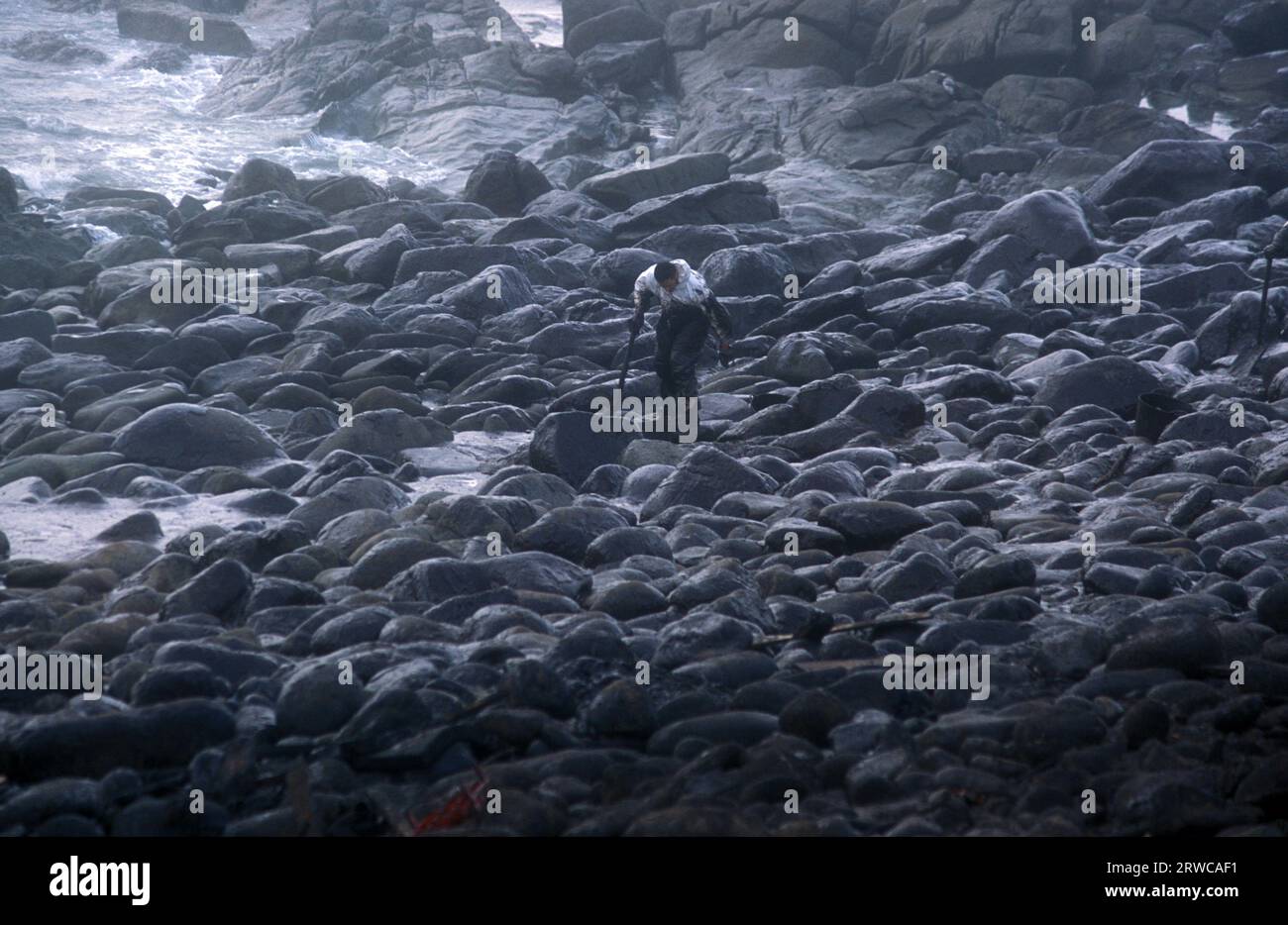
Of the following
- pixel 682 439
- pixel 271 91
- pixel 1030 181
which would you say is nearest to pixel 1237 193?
pixel 1030 181

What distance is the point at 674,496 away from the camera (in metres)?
9.18

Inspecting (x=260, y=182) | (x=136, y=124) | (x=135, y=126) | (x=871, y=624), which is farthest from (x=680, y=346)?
(x=136, y=124)

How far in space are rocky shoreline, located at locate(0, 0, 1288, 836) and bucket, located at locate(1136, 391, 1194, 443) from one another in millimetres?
30

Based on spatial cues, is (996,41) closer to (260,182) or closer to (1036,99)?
(1036,99)

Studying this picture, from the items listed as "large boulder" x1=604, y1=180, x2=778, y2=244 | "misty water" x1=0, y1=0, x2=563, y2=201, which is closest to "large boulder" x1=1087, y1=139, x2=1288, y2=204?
"large boulder" x1=604, y1=180, x2=778, y2=244

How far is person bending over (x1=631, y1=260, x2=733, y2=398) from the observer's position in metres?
11.4

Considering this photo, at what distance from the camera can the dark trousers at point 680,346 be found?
11.4 meters

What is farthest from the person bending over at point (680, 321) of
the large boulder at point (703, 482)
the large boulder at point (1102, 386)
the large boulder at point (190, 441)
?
the large boulder at point (190, 441)

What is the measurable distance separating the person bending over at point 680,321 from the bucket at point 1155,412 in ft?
10.2

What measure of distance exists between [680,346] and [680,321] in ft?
0.67

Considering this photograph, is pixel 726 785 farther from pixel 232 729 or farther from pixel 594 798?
pixel 232 729

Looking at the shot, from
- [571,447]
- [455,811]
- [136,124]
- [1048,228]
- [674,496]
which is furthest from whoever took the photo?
[136,124]

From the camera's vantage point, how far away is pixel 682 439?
35.9 ft

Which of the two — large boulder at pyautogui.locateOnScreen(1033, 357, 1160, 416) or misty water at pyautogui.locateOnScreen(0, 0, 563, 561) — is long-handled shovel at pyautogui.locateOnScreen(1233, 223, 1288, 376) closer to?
large boulder at pyautogui.locateOnScreen(1033, 357, 1160, 416)
